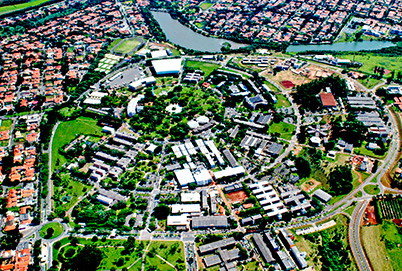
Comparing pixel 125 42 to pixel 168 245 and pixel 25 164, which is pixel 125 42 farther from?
pixel 168 245

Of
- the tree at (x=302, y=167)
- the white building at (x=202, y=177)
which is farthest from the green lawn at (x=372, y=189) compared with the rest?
the white building at (x=202, y=177)

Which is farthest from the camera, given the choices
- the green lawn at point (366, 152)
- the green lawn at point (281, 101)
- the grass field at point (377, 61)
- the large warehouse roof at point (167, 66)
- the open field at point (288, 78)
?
the grass field at point (377, 61)

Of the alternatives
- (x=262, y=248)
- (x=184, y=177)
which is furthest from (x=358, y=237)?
(x=184, y=177)

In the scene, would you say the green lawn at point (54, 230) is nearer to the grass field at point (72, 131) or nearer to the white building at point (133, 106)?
the grass field at point (72, 131)

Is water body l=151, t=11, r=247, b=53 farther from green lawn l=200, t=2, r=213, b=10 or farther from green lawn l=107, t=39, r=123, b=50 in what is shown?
green lawn l=107, t=39, r=123, b=50

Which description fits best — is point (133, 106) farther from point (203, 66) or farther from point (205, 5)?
point (205, 5)
